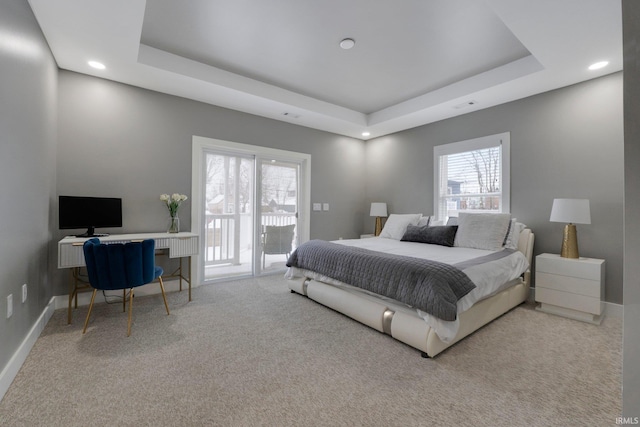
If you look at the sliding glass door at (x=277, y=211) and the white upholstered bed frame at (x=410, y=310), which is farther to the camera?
Answer: the sliding glass door at (x=277, y=211)

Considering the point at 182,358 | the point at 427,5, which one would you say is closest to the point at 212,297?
the point at 182,358

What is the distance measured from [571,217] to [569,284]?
2.22ft

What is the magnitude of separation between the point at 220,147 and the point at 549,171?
4.24 metres

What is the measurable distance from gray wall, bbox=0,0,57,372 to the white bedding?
239cm

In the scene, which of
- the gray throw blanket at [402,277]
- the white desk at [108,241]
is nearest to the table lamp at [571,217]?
the gray throw blanket at [402,277]

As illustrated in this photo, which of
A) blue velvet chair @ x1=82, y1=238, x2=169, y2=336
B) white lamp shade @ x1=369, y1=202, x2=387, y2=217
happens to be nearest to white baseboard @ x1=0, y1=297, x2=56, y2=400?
blue velvet chair @ x1=82, y1=238, x2=169, y2=336

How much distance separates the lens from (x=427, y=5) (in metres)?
2.27

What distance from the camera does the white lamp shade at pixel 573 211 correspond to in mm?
2844

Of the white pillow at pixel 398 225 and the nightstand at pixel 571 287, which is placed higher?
the white pillow at pixel 398 225

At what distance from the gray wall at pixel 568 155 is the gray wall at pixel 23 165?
469cm

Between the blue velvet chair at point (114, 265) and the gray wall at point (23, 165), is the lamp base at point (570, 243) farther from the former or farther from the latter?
the gray wall at point (23, 165)

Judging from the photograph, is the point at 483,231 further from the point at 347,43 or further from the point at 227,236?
the point at 227,236

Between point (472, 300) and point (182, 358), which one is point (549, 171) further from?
point (182, 358)

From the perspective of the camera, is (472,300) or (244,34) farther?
(244,34)
